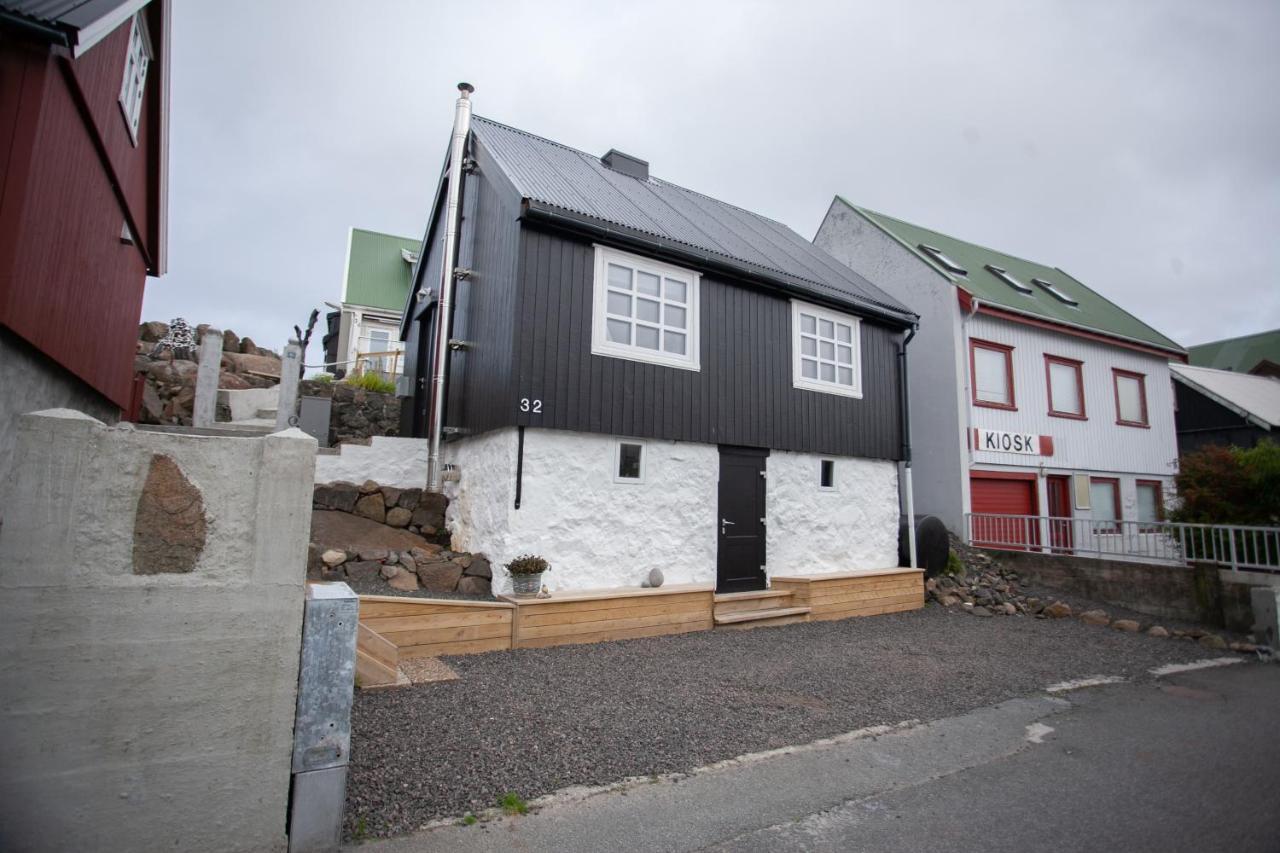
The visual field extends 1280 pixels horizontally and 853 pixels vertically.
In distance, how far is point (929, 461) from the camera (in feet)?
45.3

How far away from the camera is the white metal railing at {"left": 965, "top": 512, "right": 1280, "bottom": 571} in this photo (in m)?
9.25

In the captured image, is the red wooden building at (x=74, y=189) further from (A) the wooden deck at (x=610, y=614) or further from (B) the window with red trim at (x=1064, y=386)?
(B) the window with red trim at (x=1064, y=386)

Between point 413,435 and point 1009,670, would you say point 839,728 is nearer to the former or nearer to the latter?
point 1009,670

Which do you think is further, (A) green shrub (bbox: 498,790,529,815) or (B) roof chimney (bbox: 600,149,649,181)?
(B) roof chimney (bbox: 600,149,649,181)

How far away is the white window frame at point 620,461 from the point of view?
8.31 meters

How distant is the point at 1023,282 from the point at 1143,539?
7949 millimetres

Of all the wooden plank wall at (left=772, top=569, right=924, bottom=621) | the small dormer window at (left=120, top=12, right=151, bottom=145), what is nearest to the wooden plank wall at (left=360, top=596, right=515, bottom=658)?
the wooden plank wall at (left=772, top=569, right=924, bottom=621)

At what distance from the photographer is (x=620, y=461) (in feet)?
27.5

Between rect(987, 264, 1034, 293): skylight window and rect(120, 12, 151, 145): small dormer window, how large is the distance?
17.9 metres

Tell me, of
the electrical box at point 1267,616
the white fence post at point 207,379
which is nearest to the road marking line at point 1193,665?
the electrical box at point 1267,616

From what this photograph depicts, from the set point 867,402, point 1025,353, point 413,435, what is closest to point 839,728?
point 867,402

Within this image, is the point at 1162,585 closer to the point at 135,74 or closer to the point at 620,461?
the point at 620,461

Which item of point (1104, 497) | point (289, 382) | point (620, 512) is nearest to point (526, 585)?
point (620, 512)

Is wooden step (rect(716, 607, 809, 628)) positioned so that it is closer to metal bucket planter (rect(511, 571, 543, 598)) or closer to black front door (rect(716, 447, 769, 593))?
black front door (rect(716, 447, 769, 593))
